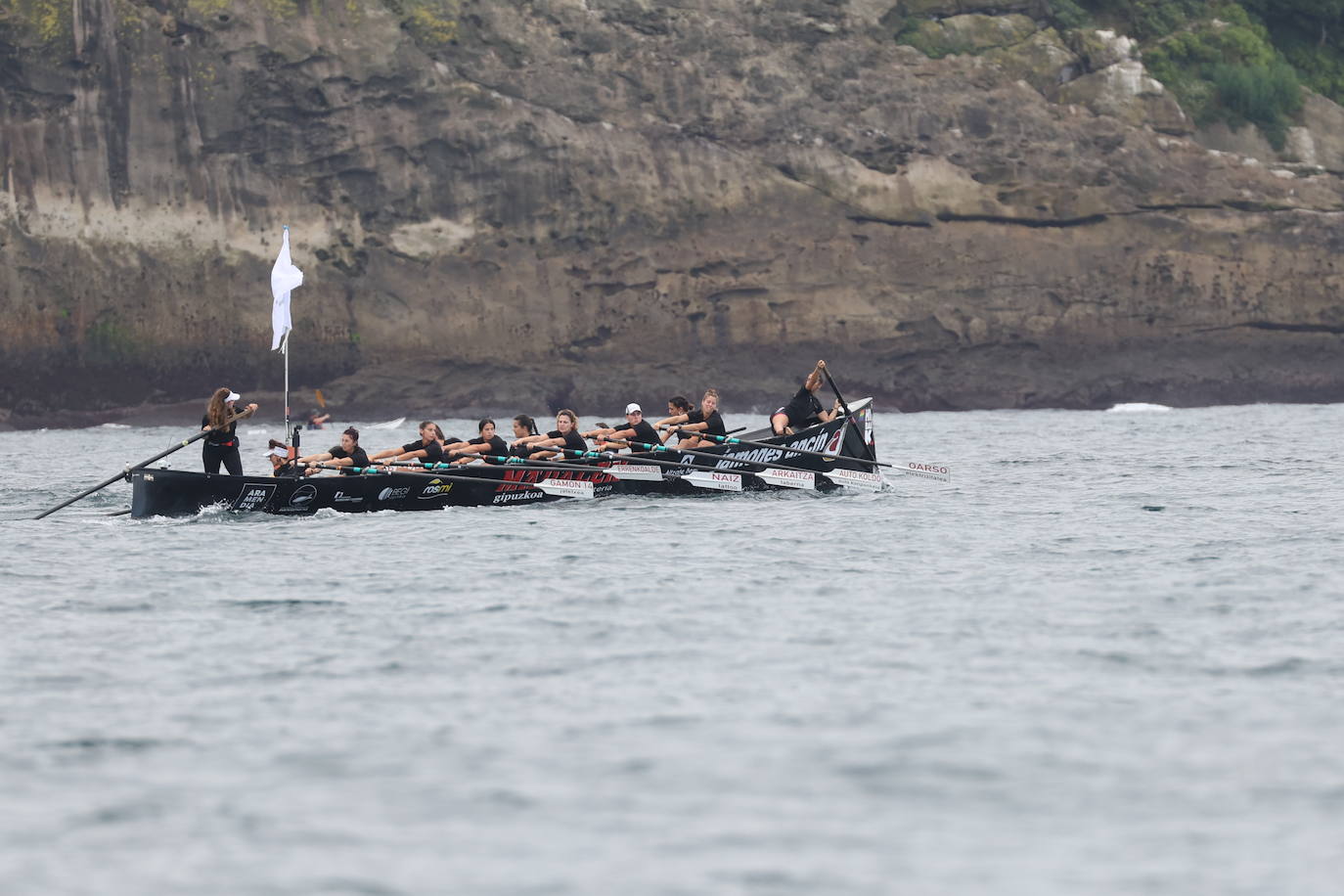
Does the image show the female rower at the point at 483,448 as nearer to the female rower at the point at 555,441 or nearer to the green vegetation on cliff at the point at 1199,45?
the female rower at the point at 555,441

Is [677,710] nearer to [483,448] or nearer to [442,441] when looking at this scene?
[483,448]

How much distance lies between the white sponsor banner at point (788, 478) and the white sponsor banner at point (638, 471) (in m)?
1.65

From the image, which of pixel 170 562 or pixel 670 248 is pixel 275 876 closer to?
pixel 170 562

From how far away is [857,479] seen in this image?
27625 millimetres

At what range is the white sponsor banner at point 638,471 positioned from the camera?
25.7 meters

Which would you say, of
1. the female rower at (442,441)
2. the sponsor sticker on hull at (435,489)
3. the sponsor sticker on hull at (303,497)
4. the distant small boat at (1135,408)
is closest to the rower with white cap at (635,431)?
the female rower at (442,441)

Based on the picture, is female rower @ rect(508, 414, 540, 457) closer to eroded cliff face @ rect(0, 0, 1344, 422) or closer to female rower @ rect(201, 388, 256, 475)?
female rower @ rect(201, 388, 256, 475)

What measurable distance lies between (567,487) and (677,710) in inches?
557

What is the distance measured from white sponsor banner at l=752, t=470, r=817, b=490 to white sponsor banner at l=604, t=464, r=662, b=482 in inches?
65.1

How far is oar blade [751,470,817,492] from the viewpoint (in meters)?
26.8

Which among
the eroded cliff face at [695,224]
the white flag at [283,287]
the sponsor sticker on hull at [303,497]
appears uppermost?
the eroded cliff face at [695,224]

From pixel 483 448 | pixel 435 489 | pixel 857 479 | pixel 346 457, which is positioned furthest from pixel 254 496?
pixel 857 479

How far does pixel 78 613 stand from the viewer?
1556 centimetres

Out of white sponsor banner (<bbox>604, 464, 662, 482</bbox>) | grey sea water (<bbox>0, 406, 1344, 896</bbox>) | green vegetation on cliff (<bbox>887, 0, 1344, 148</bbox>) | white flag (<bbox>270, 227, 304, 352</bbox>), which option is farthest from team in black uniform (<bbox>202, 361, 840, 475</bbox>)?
green vegetation on cliff (<bbox>887, 0, 1344, 148</bbox>)
